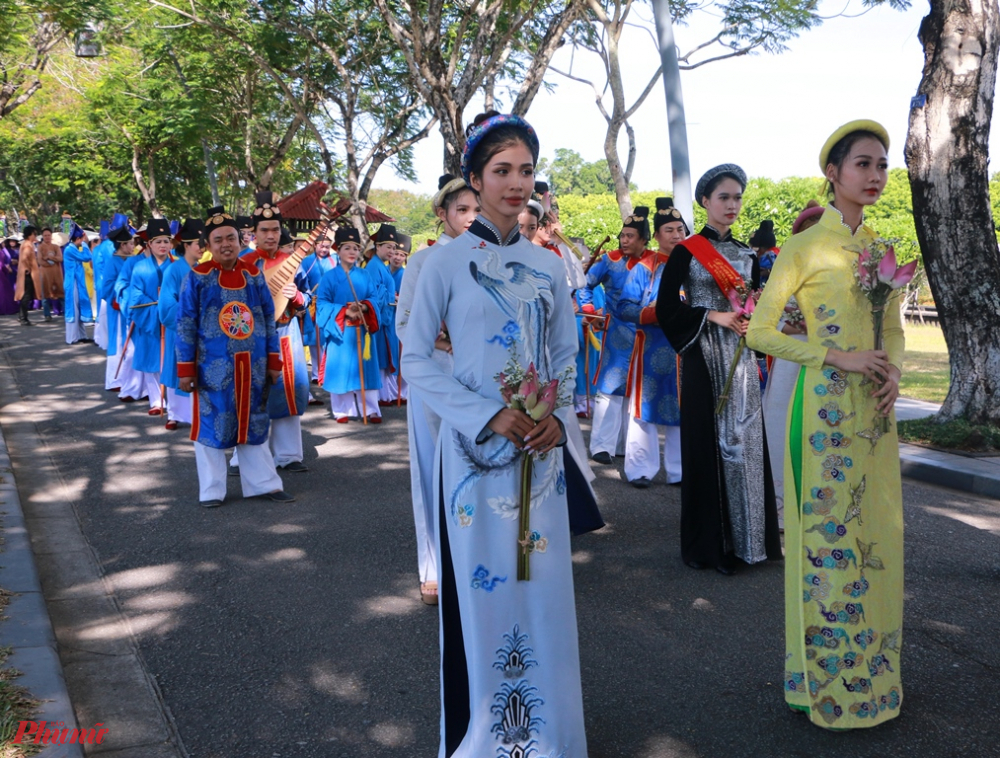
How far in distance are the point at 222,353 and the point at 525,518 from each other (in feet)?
13.9

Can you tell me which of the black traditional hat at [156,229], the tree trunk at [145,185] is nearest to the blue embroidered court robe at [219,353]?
the black traditional hat at [156,229]

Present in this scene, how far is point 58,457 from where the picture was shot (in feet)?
27.0

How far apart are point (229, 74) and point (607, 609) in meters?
20.8

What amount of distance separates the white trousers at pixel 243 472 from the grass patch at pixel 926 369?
700 centimetres

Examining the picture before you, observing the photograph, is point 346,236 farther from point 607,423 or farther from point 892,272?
point 892,272

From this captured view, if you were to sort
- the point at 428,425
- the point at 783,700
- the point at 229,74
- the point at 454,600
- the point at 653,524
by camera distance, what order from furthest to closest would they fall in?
the point at 229,74, the point at 653,524, the point at 428,425, the point at 783,700, the point at 454,600

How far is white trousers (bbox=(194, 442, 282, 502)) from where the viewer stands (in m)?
6.69

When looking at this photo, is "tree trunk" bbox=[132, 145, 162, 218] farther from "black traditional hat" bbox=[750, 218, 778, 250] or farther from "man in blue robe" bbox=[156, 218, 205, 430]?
"black traditional hat" bbox=[750, 218, 778, 250]

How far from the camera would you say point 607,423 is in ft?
26.8

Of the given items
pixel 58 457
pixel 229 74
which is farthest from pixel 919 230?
pixel 229 74

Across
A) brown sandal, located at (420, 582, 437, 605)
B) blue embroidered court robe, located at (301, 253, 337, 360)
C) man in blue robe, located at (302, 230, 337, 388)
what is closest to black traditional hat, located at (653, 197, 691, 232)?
brown sandal, located at (420, 582, 437, 605)

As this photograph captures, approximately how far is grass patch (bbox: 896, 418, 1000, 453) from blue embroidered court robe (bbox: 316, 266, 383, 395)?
5.34 metres

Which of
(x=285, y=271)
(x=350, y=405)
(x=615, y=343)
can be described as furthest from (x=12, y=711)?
(x=350, y=405)

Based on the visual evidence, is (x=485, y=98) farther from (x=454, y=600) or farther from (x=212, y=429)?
(x=454, y=600)
